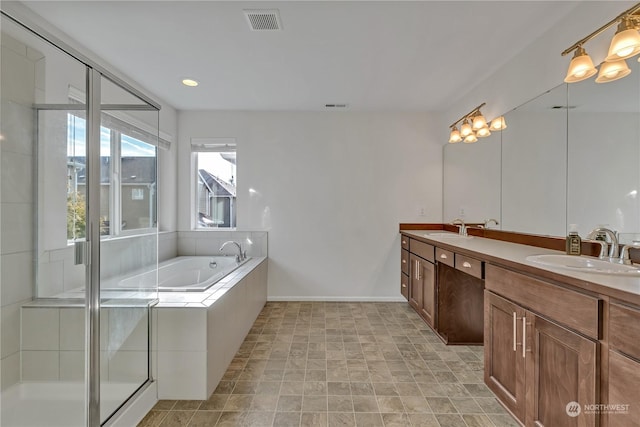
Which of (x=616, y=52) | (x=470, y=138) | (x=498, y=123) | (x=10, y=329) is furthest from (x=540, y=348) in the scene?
(x=10, y=329)

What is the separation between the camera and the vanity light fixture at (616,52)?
1358 millimetres

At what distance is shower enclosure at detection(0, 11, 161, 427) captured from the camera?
152cm

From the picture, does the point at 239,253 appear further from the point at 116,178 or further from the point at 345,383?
the point at 345,383

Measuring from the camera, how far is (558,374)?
1253 millimetres

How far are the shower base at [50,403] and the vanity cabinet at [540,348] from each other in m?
2.04

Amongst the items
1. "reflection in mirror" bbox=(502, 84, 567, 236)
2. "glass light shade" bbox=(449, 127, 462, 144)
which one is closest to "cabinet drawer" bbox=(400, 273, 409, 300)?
"reflection in mirror" bbox=(502, 84, 567, 236)

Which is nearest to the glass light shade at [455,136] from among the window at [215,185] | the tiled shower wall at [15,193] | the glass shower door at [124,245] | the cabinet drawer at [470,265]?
the cabinet drawer at [470,265]

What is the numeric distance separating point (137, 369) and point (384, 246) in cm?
280

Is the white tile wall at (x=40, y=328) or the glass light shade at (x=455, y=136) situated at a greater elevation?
the glass light shade at (x=455, y=136)

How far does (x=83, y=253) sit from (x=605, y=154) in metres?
2.81

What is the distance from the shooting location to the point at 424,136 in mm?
3797

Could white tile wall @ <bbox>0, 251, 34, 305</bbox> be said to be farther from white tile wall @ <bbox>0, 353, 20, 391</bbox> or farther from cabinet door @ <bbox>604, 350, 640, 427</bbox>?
cabinet door @ <bbox>604, 350, 640, 427</bbox>

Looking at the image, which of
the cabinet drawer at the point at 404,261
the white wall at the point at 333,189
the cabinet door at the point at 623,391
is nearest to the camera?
the cabinet door at the point at 623,391

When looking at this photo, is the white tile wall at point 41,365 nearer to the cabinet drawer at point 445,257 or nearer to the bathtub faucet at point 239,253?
the bathtub faucet at point 239,253
